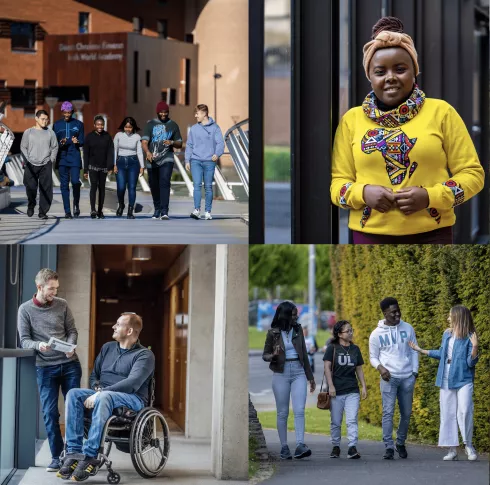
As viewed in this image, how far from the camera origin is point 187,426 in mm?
7570

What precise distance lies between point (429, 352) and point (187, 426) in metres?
2.02

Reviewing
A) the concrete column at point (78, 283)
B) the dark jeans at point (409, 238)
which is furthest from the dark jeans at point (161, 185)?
the dark jeans at point (409, 238)

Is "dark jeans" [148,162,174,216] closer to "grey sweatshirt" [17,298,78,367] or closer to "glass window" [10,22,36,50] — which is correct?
"grey sweatshirt" [17,298,78,367]

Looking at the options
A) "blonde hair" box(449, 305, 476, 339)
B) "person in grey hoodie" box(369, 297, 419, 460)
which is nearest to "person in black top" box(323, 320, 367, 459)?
"person in grey hoodie" box(369, 297, 419, 460)

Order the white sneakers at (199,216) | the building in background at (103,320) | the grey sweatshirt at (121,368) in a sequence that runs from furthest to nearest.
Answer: the white sneakers at (199,216) → the building in background at (103,320) → the grey sweatshirt at (121,368)

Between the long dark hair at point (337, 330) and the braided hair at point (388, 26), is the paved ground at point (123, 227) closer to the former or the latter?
the long dark hair at point (337, 330)

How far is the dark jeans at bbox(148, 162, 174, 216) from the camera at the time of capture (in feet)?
21.7

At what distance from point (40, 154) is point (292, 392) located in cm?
197

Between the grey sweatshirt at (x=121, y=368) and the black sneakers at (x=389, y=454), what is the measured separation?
1.31m

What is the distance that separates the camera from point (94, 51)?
653 cm

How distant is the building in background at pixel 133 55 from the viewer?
6508mm

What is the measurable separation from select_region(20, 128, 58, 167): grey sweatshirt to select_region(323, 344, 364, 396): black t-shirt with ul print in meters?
1.96

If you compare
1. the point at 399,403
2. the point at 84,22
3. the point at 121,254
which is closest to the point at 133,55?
the point at 84,22

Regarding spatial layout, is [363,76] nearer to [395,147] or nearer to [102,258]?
[395,147]
